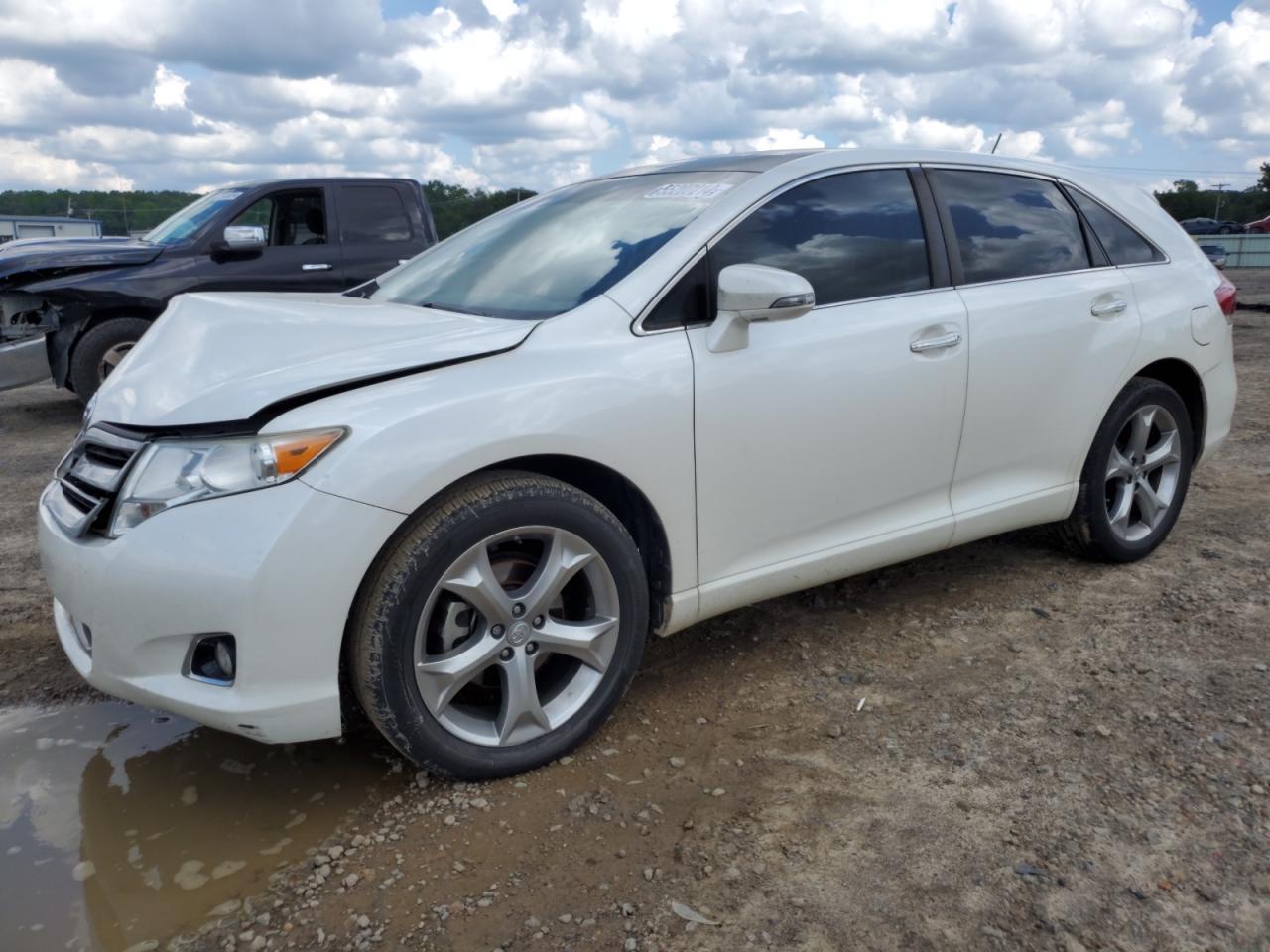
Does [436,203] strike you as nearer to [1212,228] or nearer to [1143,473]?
[1143,473]

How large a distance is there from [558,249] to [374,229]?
5.72 m

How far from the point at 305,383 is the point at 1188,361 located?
346 cm

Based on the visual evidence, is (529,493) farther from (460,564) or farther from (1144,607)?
(1144,607)

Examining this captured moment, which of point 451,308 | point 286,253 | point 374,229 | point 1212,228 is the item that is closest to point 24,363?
point 286,253

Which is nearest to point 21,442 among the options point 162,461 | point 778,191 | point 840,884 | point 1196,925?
point 162,461

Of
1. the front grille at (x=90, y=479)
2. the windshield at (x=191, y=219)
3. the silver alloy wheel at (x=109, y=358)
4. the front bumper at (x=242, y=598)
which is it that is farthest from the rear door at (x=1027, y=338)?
the windshield at (x=191, y=219)

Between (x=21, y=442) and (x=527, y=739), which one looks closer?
(x=527, y=739)

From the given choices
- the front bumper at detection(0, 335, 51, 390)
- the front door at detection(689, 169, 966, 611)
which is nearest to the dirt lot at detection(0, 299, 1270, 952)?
the front door at detection(689, 169, 966, 611)

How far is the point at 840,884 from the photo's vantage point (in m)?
2.27

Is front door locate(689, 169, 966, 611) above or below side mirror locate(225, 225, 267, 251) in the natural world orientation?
below

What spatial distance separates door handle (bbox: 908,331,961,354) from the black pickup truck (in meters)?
5.65

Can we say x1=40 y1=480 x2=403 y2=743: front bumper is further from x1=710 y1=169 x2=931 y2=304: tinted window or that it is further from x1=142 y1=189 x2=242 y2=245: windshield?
x1=142 y1=189 x2=242 y2=245: windshield

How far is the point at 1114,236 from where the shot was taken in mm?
3998

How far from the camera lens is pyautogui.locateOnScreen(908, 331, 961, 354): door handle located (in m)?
3.25
